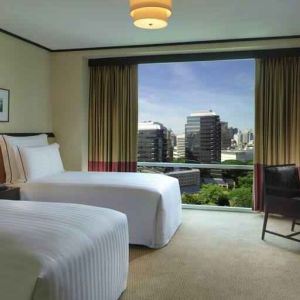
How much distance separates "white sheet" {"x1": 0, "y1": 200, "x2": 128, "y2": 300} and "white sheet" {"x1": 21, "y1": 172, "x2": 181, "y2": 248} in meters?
1.09

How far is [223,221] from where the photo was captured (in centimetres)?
491

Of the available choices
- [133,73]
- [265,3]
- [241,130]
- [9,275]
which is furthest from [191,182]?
[9,275]

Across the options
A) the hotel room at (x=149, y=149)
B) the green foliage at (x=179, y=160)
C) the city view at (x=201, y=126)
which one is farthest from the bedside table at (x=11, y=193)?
the green foliage at (x=179, y=160)

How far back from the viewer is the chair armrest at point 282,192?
4025mm

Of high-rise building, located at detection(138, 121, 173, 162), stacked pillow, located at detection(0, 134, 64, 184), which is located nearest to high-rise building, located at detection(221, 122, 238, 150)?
high-rise building, located at detection(138, 121, 173, 162)

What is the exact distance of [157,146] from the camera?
605cm

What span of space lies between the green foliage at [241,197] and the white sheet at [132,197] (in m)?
1.62

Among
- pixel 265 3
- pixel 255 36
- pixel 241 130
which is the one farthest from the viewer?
pixel 241 130

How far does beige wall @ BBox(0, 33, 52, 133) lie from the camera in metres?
4.81

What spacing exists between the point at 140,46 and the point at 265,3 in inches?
89.8

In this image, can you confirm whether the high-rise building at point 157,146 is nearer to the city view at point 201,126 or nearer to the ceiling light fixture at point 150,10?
the city view at point 201,126

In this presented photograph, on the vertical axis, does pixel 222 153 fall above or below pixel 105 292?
above

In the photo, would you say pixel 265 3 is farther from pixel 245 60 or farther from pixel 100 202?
pixel 100 202

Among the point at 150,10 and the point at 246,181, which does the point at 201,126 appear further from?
the point at 150,10
